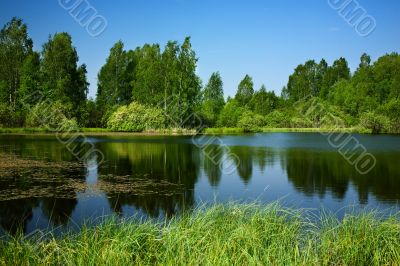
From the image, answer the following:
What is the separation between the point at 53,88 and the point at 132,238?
6326 cm

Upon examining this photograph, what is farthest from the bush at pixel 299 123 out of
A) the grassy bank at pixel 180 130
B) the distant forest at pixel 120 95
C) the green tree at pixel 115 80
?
the green tree at pixel 115 80

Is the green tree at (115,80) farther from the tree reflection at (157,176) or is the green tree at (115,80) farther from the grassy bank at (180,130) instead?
the tree reflection at (157,176)

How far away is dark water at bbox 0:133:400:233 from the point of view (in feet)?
44.3

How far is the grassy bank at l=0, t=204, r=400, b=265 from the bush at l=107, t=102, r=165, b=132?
60.4 m

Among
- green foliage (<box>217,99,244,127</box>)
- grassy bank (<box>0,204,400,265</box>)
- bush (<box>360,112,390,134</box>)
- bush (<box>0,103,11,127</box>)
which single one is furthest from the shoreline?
grassy bank (<box>0,204,400,265</box>)

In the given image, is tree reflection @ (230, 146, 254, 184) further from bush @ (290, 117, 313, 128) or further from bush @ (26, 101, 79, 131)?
bush @ (290, 117, 313, 128)

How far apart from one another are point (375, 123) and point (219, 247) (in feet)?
275

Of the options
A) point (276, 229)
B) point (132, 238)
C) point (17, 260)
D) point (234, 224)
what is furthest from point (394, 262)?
point (17, 260)

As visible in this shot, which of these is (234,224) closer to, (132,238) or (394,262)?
(132,238)

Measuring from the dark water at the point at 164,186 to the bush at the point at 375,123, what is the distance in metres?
58.0

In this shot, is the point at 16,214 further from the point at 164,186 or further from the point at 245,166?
the point at 245,166

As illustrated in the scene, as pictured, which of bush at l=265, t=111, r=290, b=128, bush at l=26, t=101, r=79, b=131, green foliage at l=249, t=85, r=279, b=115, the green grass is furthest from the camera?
green foliage at l=249, t=85, r=279, b=115

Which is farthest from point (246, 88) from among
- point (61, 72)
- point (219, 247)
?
point (219, 247)

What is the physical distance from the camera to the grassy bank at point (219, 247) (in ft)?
21.4
